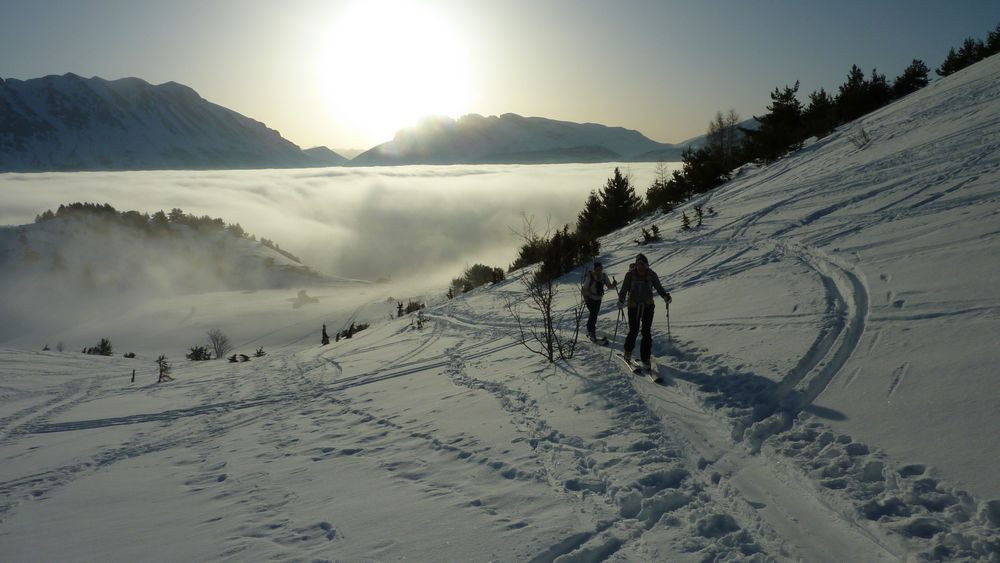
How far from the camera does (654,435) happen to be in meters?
5.33

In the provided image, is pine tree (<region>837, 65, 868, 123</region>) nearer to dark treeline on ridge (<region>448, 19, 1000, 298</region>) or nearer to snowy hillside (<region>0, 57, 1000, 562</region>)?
dark treeline on ridge (<region>448, 19, 1000, 298</region>)

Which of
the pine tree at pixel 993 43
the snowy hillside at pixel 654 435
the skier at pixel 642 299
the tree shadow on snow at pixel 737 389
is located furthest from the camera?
the pine tree at pixel 993 43

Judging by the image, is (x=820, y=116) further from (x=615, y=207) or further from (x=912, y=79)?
(x=615, y=207)

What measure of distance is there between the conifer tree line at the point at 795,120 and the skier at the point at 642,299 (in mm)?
18276

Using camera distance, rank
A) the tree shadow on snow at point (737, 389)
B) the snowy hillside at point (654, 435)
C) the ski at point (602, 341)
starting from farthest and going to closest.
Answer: the ski at point (602, 341) < the tree shadow on snow at point (737, 389) < the snowy hillside at point (654, 435)

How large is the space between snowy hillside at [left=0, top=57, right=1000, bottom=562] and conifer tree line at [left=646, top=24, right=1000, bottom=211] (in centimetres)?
1323

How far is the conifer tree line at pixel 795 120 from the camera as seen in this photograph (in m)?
26.2

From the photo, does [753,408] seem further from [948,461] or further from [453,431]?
[453,431]

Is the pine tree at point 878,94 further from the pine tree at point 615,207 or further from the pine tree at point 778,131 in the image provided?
the pine tree at point 615,207

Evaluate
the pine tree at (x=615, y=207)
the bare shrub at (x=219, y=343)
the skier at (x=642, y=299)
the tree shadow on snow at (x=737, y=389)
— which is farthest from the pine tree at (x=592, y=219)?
the bare shrub at (x=219, y=343)

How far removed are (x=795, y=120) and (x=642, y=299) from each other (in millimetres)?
27668

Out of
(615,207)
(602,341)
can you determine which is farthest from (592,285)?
(615,207)

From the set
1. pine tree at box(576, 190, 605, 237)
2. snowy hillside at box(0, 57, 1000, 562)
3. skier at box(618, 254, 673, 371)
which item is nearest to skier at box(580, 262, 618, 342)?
snowy hillside at box(0, 57, 1000, 562)

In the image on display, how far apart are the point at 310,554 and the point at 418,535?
84cm
